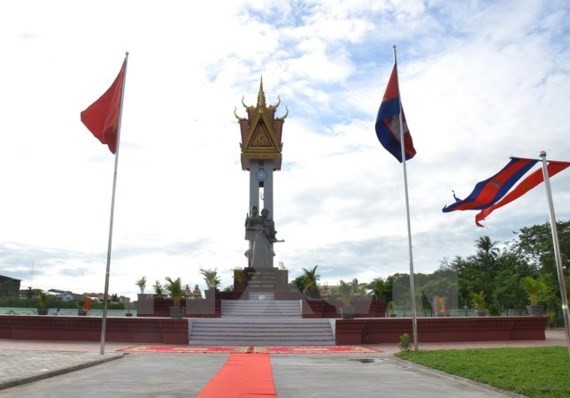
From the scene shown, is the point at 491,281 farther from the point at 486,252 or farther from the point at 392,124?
the point at 392,124

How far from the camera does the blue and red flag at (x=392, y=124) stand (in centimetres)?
1266

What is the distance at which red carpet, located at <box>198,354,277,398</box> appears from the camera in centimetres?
636

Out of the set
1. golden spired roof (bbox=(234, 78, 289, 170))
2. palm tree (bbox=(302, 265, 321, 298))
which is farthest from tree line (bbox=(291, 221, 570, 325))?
golden spired roof (bbox=(234, 78, 289, 170))

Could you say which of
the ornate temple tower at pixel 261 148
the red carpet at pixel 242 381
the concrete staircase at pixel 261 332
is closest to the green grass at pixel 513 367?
the red carpet at pixel 242 381

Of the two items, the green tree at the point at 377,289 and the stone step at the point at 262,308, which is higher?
the green tree at the point at 377,289

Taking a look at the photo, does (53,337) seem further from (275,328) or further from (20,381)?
(20,381)

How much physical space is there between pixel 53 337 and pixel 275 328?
7105 millimetres

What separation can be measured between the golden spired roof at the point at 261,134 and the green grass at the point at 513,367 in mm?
26749

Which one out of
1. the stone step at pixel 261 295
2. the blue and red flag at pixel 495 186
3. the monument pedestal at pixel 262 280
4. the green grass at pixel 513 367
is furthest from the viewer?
the monument pedestal at pixel 262 280

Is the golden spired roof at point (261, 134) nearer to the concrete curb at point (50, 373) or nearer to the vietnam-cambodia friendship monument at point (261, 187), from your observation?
the vietnam-cambodia friendship monument at point (261, 187)

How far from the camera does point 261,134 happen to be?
37812 millimetres

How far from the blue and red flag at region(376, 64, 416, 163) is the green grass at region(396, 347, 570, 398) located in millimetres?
5033

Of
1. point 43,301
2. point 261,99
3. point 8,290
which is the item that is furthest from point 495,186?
point 8,290

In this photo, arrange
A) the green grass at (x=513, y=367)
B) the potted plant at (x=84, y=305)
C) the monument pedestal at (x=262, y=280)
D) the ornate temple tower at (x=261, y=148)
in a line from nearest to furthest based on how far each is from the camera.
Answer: the green grass at (x=513, y=367), the potted plant at (x=84, y=305), the monument pedestal at (x=262, y=280), the ornate temple tower at (x=261, y=148)
